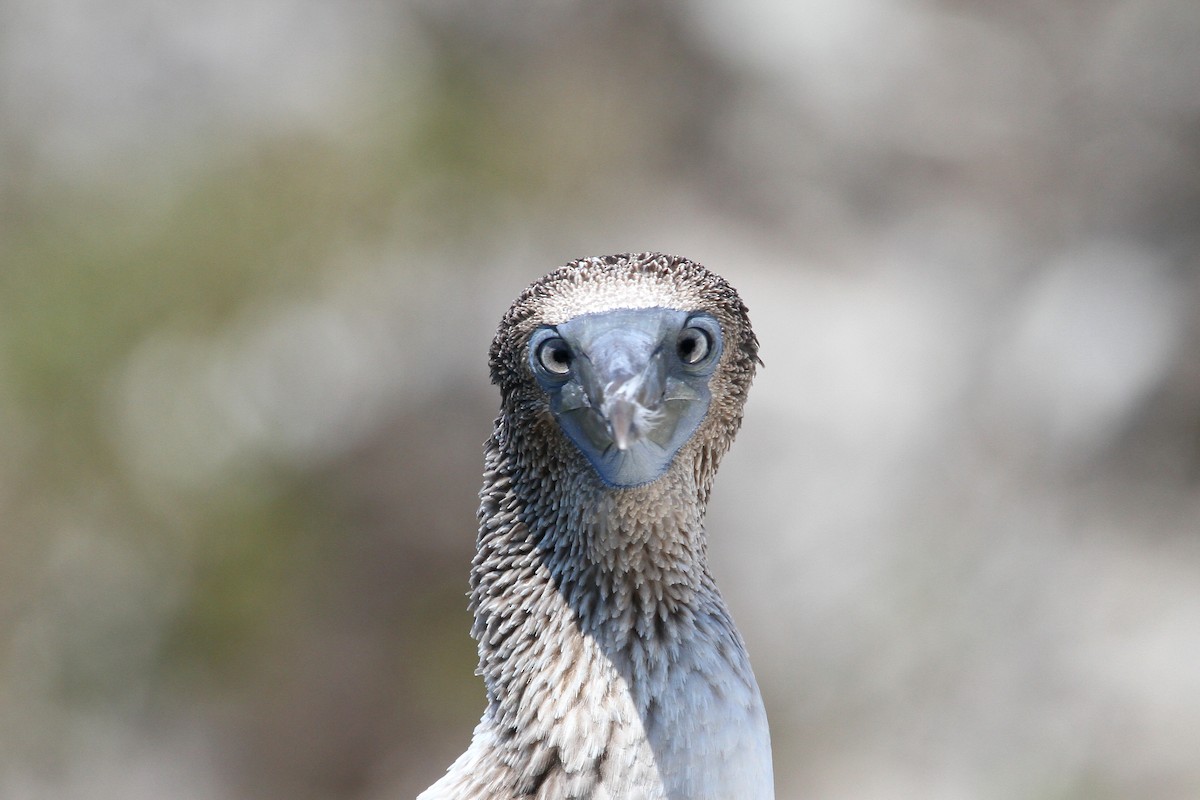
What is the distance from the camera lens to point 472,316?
885 centimetres

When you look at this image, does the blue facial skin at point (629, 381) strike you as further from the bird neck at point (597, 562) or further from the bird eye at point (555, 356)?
the bird neck at point (597, 562)

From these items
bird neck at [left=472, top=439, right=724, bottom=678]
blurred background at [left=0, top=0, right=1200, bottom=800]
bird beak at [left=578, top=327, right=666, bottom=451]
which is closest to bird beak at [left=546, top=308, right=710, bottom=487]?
bird beak at [left=578, top=327, right=666, bottom=451]

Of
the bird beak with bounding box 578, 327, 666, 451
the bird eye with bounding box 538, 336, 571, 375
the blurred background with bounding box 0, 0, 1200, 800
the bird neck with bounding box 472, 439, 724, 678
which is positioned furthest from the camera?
the blurred background with bounding box 0, 0, 1200, 800

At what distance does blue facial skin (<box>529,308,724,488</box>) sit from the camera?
2660 millimetres

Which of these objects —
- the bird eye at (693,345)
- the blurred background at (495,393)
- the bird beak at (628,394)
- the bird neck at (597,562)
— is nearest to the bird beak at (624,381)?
the bird beak at (628,394)

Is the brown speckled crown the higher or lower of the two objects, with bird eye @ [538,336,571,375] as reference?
higher

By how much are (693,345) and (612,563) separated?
1.90 feet

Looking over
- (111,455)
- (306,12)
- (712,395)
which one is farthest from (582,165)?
(712,395)

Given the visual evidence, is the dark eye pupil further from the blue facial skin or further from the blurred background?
the blurred background

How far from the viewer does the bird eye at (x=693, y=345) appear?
2.90m

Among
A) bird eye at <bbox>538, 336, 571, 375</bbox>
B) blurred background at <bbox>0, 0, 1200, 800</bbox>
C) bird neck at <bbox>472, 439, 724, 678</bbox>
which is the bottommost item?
bird neck at <bbox>472, 439, 724, 678</bbox>

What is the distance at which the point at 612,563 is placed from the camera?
3.01 metres

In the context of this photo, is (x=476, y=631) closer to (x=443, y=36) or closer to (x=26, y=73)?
(x=443, y=36)

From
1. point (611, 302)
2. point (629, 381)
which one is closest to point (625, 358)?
point (629, 381)
